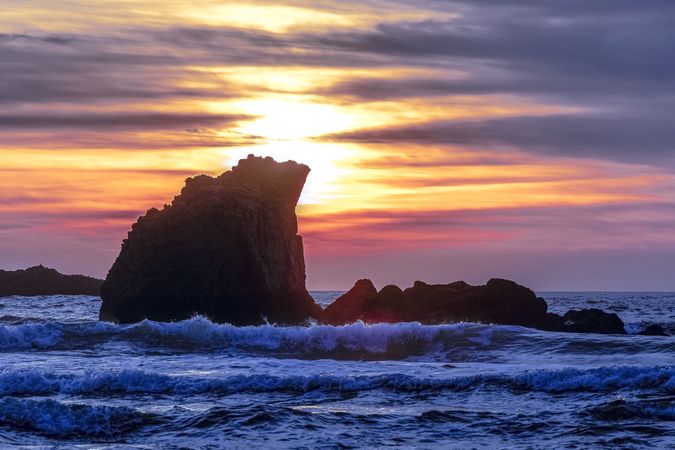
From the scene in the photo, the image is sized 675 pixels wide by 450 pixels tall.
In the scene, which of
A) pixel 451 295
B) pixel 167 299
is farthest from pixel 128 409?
pixel 167 299

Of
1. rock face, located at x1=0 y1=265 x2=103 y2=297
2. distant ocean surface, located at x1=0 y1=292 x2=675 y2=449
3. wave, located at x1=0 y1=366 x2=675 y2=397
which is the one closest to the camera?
distant ocean surface, located at x1=0 y1=292 x2=675 y2=449

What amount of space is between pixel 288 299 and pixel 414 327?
25728 mm

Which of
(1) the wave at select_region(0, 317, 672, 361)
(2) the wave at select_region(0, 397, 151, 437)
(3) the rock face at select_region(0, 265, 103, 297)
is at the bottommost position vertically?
(2) the wave at select_region(0, 397, 151, 437)

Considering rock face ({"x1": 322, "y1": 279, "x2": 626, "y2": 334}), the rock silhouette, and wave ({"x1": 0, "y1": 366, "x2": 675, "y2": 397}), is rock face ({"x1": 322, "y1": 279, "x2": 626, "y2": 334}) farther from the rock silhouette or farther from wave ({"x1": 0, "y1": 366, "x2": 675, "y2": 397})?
wave ({"x1": 0, "y1": 366, "x2": 675, "y2": 397})

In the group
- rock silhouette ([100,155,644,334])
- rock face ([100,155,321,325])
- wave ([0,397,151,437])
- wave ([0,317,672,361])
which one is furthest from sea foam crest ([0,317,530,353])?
rock face ([100,155,321,325])

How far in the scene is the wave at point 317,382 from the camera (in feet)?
81.6

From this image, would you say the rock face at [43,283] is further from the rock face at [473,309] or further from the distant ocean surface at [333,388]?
the distant ocean surface at [333,388]

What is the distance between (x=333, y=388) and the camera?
82.7 feet

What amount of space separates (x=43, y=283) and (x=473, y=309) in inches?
3908

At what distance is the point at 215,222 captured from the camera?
5844 centimetres

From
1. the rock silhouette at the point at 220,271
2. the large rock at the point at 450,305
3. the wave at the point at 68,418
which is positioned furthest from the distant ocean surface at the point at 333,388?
the rock silhouette at the point at 220,271

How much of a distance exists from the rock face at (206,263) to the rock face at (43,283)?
249ft

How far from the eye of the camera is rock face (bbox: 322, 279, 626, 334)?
45594 mm

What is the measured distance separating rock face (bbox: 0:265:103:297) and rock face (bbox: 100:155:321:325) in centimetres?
7588
